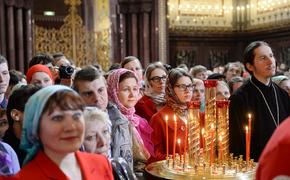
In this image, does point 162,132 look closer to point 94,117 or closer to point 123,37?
point 94,117

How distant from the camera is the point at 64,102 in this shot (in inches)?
75.9

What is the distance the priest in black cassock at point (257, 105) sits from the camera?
13.4 ft

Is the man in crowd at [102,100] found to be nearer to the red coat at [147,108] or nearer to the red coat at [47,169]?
the red coat at [47,169]

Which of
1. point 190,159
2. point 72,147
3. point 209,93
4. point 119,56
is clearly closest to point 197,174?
point 190,159

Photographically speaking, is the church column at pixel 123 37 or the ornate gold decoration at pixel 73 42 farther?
the church column at pixel 123 37

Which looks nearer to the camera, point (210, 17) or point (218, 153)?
point (218, 153)

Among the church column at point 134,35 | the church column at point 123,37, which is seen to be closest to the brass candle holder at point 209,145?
the church column at point 134,35

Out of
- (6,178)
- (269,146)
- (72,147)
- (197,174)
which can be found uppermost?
(269,146)

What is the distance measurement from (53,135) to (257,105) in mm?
2724

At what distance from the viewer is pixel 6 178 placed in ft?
6.47

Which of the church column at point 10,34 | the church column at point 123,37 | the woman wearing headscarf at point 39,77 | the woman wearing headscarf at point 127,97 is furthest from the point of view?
the church column at point 123,37

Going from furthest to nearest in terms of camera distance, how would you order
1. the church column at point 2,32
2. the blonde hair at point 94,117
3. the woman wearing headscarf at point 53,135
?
the church column at point 2,32
the blonde hair at point 94,117
the woman wearing headscarf at point 53,135

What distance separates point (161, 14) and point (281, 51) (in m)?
3.81

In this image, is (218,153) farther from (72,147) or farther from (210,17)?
(210,17)
